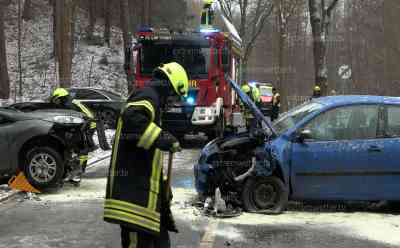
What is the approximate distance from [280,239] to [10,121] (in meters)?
4.93

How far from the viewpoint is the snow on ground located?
3369cm

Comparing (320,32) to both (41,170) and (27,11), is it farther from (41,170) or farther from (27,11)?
(27,11)

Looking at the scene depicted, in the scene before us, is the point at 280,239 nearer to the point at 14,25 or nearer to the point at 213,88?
the point at 213,88

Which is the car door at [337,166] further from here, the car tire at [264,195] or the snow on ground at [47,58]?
the snow on ground at [47,58]

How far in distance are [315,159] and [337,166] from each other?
297 mm

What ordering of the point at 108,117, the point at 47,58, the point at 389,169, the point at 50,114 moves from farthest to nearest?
the point at 47,58
the point at 108,117
the point at 50,114
the point at 389,169

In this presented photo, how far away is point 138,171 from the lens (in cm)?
377

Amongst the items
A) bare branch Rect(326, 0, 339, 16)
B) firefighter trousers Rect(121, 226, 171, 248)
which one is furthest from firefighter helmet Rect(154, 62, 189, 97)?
bare branch Rect(326, 0, 339, 16)

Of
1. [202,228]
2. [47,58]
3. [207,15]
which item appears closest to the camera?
[202,228]

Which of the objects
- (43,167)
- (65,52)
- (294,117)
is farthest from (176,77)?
(65,52)

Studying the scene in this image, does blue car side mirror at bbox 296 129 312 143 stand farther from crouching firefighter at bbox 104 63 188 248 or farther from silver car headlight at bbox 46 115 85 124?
crouching firefighter at bbox 104 63 188 248

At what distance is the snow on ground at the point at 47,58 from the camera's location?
33688 millimetres

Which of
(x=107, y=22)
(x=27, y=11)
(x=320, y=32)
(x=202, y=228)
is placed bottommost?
(x=202, y=228)

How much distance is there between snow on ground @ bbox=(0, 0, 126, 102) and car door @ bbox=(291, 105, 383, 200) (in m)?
25.1
